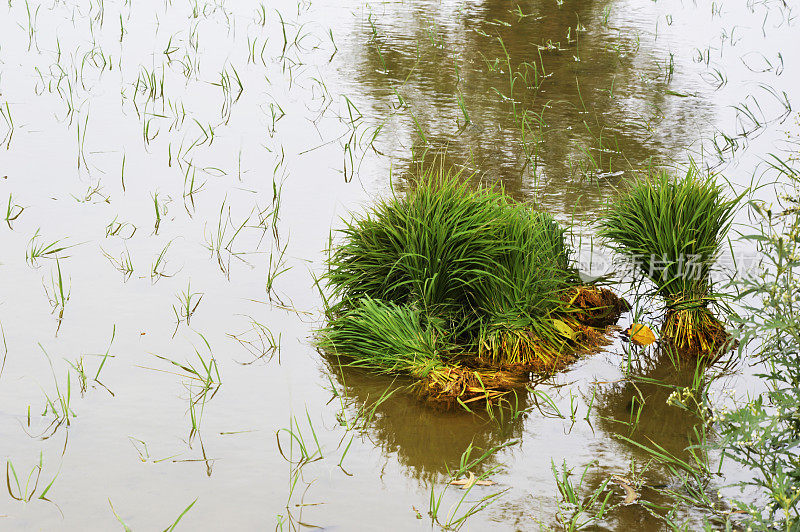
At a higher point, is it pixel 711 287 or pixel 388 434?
pixel 711 287

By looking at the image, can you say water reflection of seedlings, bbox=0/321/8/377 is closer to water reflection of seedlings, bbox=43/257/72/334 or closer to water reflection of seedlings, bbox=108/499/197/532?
water reflection of seedlings, bbox=43/257/72/334

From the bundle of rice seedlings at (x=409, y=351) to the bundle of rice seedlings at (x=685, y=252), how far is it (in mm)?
984

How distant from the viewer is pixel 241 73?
894 centimetres

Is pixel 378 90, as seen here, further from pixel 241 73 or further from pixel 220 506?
pixel 220 506

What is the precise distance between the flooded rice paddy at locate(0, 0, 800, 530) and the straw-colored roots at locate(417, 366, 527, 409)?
0.08m

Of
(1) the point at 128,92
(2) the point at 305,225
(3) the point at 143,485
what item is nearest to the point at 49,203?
(2) the point at 305,225

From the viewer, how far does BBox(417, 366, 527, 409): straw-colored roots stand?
402cm

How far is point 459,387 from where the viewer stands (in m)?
4.05

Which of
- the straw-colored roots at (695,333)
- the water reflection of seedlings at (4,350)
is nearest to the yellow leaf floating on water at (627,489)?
the straw-colored roots at (695,333)

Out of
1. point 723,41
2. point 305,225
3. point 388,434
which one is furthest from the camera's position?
point 723,41

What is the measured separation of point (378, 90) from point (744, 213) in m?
3.70

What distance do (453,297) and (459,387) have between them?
561 millimetres

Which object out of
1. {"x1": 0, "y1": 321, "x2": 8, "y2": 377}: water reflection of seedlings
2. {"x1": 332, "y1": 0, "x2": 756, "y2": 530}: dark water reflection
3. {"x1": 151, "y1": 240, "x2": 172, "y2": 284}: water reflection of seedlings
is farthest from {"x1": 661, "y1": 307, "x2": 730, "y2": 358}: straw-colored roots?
{"x1": 0, "y1": 321, "x2": 8, "y2": 377}: water reflection of seedlings

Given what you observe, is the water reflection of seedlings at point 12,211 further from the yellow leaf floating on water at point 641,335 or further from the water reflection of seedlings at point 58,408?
the yellow leaf floating on water at point 641,335
